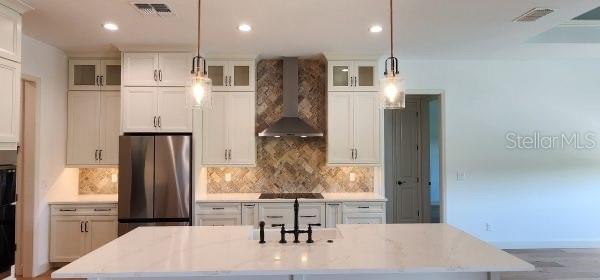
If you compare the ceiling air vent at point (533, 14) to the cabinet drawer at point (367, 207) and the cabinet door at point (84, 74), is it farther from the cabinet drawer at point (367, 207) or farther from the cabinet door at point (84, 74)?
the cabinet door at point (84, 74)

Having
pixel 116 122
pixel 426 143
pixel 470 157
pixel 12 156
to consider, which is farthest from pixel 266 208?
pixel 426 143

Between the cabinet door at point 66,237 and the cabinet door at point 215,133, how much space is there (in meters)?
1.66

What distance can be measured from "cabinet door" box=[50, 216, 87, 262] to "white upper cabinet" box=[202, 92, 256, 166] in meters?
1.73

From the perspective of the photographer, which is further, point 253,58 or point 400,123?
point 400,123

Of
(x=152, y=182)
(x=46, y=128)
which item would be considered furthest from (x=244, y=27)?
(x=46, y=128)

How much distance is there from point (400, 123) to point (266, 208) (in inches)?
130

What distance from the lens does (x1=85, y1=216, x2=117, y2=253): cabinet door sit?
4629mm

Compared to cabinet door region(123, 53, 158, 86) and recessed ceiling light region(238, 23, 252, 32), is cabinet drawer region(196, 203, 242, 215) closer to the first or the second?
cabinet door region(123, 53, 158, 86)

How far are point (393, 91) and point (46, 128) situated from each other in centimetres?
420

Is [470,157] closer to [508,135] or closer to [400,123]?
[508,135]

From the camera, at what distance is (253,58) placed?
4.99 meters

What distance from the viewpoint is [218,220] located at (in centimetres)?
467

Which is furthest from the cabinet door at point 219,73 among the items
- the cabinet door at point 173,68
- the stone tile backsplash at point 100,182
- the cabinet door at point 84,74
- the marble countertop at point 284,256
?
the marble countertop at point 284,256

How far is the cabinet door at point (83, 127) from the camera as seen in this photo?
493cm
